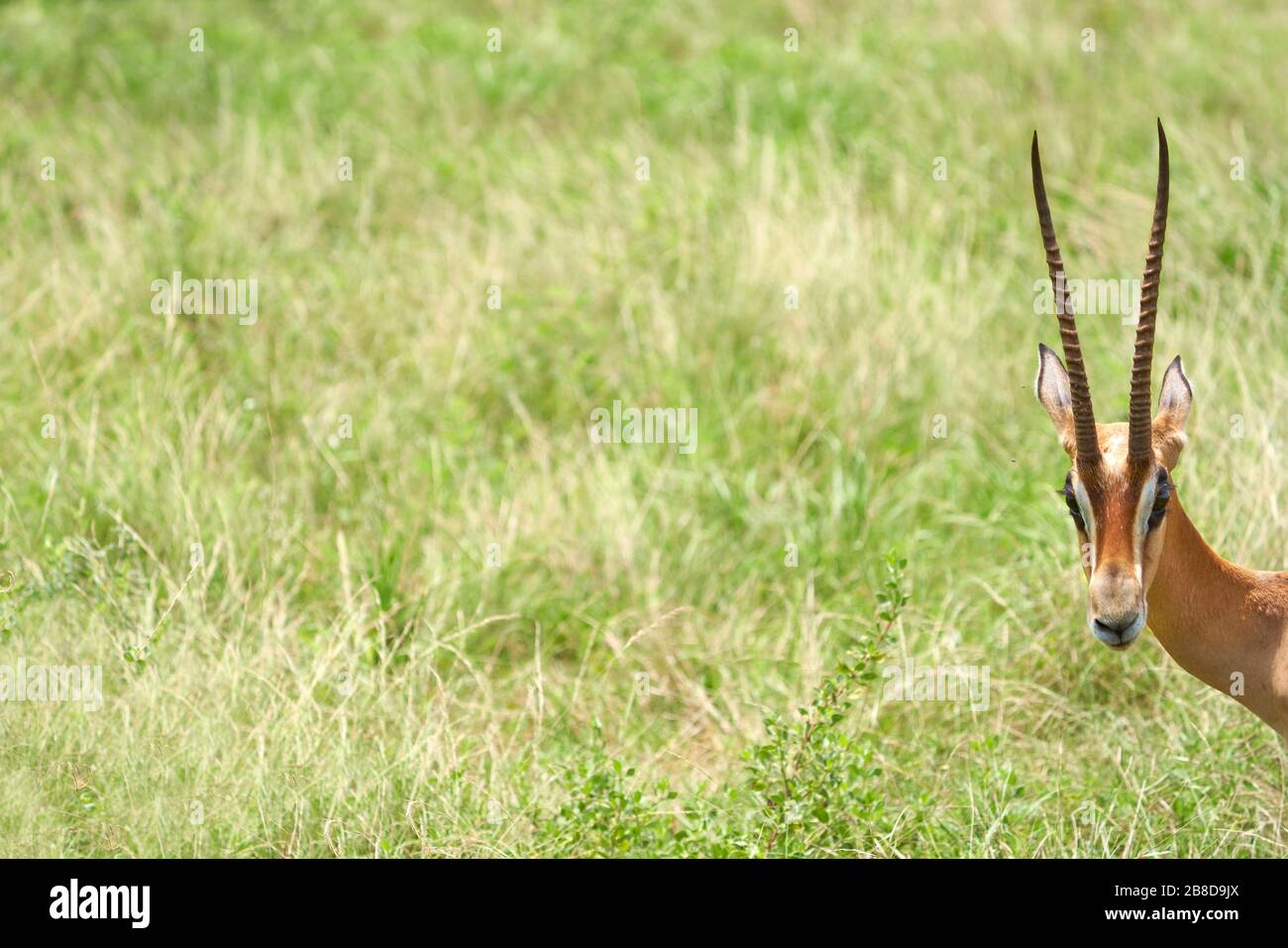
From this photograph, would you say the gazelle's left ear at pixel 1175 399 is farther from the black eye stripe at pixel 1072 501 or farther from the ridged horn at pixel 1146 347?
the black eye stripe at pixel 1072 501

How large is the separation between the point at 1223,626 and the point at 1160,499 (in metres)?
0.57

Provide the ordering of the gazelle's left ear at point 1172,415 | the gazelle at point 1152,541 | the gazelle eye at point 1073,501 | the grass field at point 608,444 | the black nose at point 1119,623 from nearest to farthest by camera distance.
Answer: the black nose at point 1119,623 → the gazelle at point 1152,541 → the gazelle eye at point 1073,501 → the gazelle's left ear at point 1172,415 → the grass field at point 608,444

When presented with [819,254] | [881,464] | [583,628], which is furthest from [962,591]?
[819,254]

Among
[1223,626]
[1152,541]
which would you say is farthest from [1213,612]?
[1152,541]

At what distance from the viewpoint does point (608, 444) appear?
6633 millimetres

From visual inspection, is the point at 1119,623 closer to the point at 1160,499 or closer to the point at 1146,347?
the point at 1160,499

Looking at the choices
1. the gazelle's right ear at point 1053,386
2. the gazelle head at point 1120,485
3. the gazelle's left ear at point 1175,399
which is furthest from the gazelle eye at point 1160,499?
the gazelle's right ear at point 1053,386

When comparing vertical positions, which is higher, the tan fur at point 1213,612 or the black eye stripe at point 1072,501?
the black eye stripe at point 1072,501

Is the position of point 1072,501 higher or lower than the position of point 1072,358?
lower

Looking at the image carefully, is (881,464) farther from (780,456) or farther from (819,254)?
(819,254)

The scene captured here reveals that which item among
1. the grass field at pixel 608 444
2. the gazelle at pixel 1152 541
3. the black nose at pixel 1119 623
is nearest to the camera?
the black nose at pixel 1119 623

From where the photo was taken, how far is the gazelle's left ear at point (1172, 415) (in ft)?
13.1

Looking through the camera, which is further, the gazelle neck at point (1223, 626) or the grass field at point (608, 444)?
the grass field at point (608, 444)

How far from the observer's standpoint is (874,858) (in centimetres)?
446
